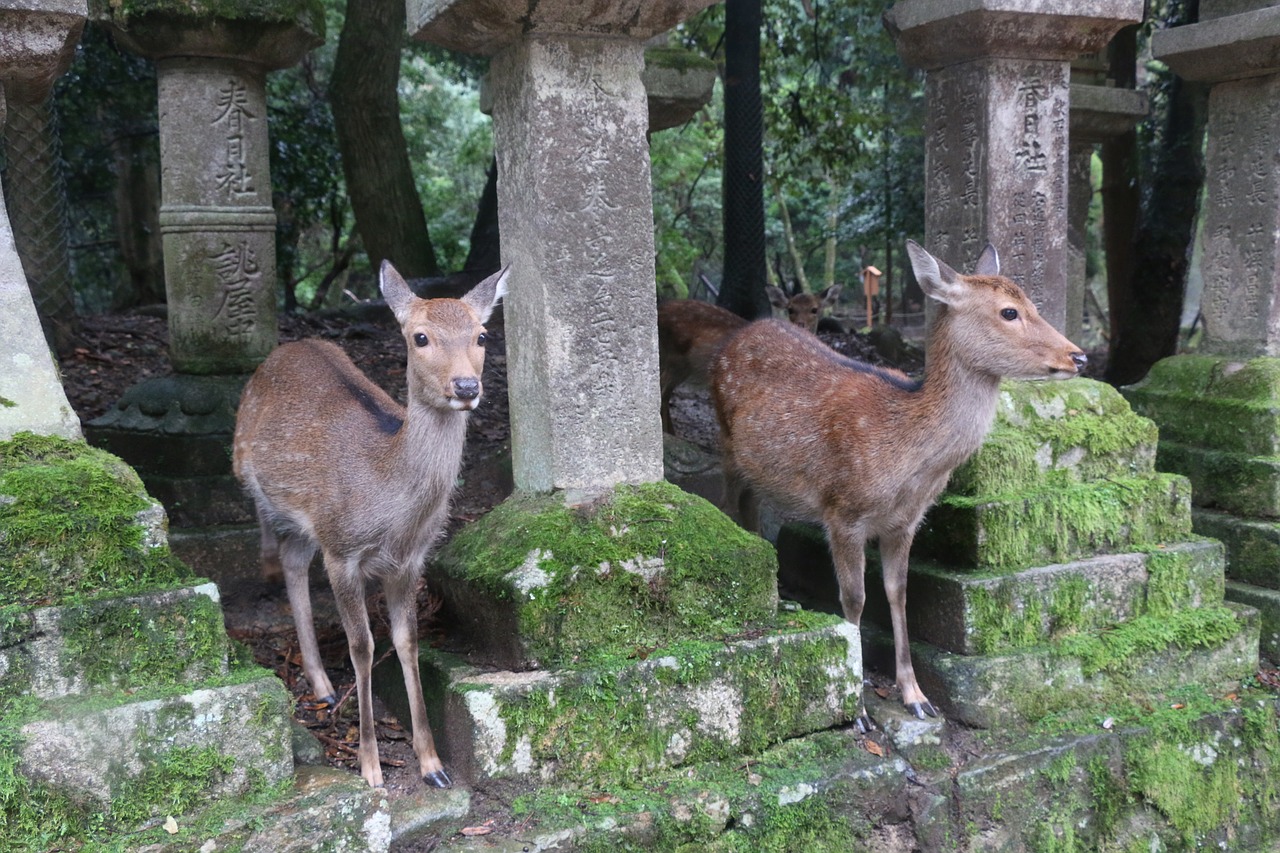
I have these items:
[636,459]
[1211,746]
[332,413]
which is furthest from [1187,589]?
[332,413]

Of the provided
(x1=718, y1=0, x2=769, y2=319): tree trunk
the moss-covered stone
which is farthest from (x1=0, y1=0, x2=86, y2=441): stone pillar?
(x1=718, y1=0, x2=769, y2=319): tree trunk

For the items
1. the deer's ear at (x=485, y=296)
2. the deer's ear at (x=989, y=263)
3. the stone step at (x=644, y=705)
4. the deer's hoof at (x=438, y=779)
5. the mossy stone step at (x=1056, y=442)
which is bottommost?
the deer's hoof at (x=438, y=779)

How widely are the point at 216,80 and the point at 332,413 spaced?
7.45 feet

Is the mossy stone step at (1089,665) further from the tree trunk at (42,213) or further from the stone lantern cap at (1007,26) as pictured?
the tree trunk at (42,213)

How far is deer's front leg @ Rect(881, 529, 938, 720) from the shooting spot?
417 centimetres

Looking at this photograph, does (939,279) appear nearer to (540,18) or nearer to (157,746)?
(540,18)

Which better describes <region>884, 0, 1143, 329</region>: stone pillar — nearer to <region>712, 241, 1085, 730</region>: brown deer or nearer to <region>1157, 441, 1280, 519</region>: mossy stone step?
<region>712, 241, 1085, 730</region>: brown deer

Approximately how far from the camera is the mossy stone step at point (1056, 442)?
4500mm

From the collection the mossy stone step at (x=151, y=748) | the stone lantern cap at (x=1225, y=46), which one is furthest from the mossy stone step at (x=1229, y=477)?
the mossy stone step at (x=151, y=748)

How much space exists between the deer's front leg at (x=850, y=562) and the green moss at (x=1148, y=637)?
0.85 metres

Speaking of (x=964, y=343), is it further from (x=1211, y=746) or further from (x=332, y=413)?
(x=332, y=413)

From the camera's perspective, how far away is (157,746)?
2.88 metres

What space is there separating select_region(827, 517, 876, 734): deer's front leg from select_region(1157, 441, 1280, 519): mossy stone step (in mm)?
2465

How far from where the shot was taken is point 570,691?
3.42m
